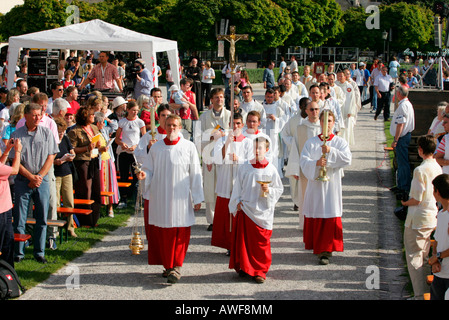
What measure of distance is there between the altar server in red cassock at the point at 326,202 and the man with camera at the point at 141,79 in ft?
29.5

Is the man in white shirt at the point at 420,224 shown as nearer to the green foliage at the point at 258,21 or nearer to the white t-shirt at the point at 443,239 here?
the white t-shirt at the point at 443,239

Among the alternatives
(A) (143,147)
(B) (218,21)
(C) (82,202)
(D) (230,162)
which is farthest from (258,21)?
(D) (230,162)

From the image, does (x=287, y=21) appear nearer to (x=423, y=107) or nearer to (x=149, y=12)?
(x=149, y=12)

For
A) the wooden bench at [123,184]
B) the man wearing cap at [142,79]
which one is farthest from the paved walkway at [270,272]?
the man wearing cap at [142,79]

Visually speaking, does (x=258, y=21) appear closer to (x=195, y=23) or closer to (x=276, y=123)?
(x=195, y=23)

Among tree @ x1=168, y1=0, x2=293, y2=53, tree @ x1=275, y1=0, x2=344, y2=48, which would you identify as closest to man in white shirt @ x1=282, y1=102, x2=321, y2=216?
tree @ x1=168, y1=0, x2=293, y2=53

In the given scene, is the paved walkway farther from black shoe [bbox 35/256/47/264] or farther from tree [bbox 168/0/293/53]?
tree [bbox 168/0/293/53]

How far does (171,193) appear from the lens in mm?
7820

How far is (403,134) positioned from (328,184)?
4.03 meters

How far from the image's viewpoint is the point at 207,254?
897 cm

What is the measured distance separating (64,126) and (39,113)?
4.47 feet

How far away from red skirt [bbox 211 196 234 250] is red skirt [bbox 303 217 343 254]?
1.08 meters

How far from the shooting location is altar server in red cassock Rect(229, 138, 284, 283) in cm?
781

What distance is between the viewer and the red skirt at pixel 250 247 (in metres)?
7.78
